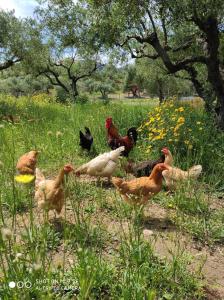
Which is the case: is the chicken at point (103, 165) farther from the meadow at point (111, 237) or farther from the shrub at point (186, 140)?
the shrub at point (186, 140)

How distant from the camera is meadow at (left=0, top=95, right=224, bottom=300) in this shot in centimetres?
257

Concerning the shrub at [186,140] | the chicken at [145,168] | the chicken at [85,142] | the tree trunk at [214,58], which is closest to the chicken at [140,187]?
the chicken at [145,168]

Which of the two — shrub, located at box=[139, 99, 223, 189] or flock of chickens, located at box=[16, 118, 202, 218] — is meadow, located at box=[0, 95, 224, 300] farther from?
flock of chickens, located at box=[16, 118, 202, 218]

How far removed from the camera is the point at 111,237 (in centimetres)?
426

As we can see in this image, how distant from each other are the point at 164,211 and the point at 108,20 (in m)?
6.25

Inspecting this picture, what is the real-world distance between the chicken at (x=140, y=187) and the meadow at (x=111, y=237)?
0.18m

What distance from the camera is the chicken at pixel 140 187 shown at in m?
4.60

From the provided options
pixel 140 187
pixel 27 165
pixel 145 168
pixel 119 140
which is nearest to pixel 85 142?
pixel 119 140

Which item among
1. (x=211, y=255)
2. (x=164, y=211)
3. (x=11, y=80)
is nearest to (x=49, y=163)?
(x=164, y=211)

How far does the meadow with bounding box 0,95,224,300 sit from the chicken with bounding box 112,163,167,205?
0.60 ft

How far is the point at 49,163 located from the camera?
713cm

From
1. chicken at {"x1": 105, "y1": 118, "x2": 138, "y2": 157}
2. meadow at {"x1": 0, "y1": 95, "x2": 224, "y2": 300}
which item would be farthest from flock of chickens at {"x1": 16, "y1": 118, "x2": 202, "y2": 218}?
chicken at {"x1": 105, "y1": 118, "x2": 138, "y2": 157}

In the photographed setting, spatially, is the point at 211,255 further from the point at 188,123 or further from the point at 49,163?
the point at 188,123

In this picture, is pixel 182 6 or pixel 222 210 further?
pixel 182 6
